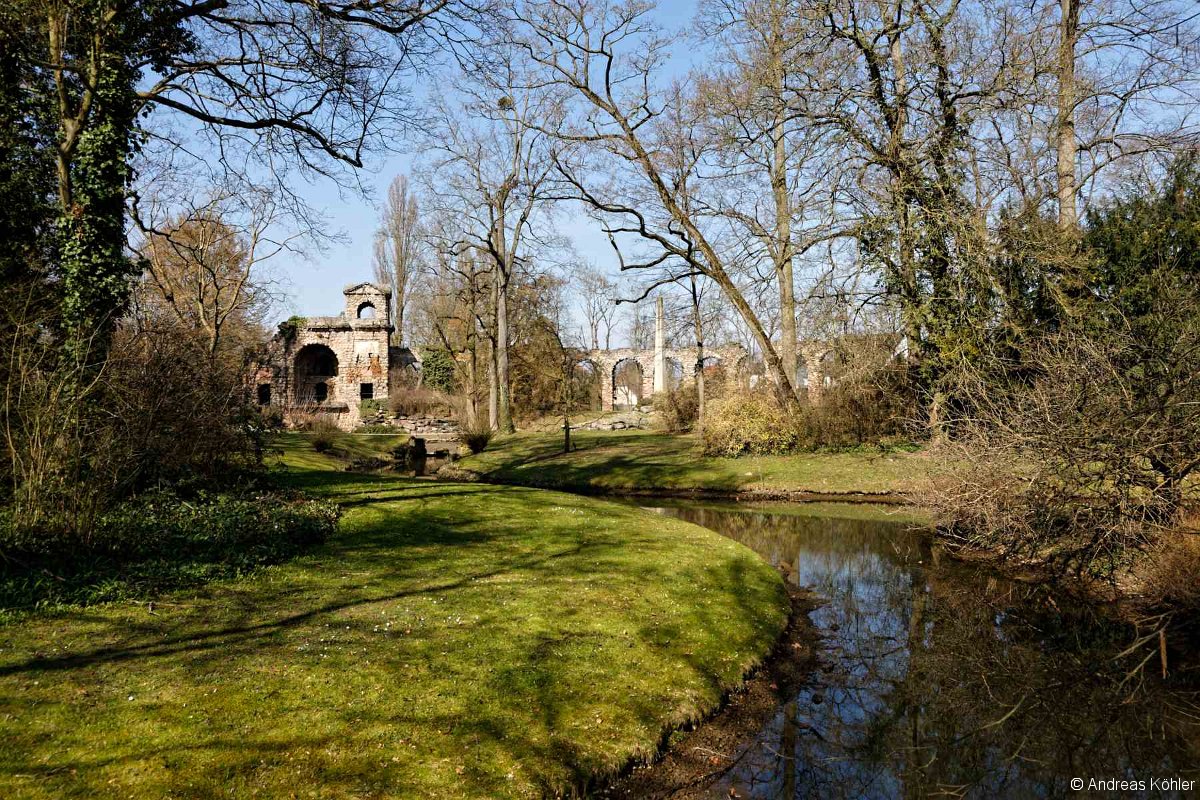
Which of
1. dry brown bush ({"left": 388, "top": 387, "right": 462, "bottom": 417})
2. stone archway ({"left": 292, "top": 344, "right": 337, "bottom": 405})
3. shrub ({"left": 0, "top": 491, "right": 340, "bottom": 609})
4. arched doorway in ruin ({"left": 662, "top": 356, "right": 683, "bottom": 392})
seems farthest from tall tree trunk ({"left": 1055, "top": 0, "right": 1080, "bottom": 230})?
stone archway ({"left": 292, "top": 344, "right": 337, "bottom": 405})

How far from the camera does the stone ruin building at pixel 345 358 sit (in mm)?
40594

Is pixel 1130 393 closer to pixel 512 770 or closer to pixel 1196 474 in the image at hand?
pixel 1196 474

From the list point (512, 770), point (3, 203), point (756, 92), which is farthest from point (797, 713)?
point (756, 92)

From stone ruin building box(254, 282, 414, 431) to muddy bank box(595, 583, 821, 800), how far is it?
36231 millimetres

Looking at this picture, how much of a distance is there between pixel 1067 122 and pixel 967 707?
14.7 m

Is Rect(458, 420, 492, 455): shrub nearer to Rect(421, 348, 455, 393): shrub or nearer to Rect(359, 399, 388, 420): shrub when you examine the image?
Rect(359, 399, 388, 420): shrub

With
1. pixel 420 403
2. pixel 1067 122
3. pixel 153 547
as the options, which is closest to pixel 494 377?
pixel 420 403

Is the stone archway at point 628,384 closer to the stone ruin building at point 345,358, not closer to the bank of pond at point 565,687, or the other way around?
the stone ruin building at point 345,358

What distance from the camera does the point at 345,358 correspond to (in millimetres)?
40688

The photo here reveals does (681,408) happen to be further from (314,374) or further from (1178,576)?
(314,374)

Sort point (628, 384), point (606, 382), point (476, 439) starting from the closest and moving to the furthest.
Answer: point (476, 439) → point (606, 382) → point (628, 384)

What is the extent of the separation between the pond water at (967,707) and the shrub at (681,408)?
1894 cm

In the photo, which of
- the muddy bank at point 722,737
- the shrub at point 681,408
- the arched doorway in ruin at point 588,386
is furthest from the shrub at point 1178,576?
the arched doorway in ruin at point 588,386

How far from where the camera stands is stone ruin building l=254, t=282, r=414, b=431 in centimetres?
4059
